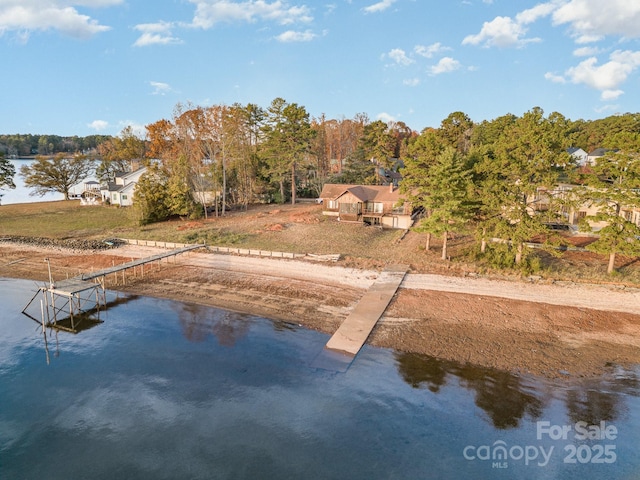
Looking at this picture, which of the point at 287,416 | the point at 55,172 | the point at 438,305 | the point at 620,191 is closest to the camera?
the point at 287,416

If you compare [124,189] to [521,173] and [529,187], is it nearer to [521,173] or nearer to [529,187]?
[521,173]

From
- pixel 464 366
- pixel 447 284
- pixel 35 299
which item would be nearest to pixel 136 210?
pixel 35 299

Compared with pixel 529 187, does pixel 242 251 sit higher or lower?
lower

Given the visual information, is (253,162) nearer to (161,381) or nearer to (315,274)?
(315,274)

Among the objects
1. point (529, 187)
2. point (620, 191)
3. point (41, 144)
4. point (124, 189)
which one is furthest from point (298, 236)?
point (41, 144)

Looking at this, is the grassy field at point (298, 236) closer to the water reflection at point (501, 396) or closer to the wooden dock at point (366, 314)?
the wooden dock at point (366, 314)

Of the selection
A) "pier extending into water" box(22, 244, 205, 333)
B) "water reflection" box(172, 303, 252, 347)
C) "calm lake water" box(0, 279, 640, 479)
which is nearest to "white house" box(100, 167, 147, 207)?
"pier extending into water" box(22, 244, 205, 333)

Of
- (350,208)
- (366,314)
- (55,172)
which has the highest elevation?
(55,172)

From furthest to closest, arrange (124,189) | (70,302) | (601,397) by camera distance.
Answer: (124,189)
(70,302)
(601,397)
